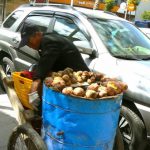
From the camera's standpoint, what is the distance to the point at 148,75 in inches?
191

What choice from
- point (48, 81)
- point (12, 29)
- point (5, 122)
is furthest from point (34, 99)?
point (12, 29)

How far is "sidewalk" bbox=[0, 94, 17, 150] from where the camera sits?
16.4 feet

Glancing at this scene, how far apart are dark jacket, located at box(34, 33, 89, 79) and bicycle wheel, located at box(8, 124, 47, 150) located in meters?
0.57

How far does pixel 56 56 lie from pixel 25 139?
0.91 meters

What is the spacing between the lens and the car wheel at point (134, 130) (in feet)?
15.0

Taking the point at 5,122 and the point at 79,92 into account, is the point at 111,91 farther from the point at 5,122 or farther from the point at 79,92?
the point at 5,122

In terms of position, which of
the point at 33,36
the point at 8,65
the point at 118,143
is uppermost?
the point at 33,36

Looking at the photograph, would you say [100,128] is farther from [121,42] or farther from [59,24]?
[59,24]

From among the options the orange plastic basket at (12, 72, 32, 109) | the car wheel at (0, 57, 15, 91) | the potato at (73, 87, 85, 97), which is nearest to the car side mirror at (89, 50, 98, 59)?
the orange plastic basket at (12, 72, 32, 109)

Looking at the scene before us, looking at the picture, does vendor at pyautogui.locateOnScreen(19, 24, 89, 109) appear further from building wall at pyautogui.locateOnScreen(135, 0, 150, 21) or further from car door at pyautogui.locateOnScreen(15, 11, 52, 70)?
building wall at pyautogui.locateOnScreen(135, 0, 150, 21)

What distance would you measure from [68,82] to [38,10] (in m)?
3.36

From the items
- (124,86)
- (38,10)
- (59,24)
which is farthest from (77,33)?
(124,86)

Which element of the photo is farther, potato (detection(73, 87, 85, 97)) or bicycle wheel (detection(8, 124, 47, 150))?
bicycle wheel (detection(8, 124, 47, 150))

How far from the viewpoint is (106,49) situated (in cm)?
539
